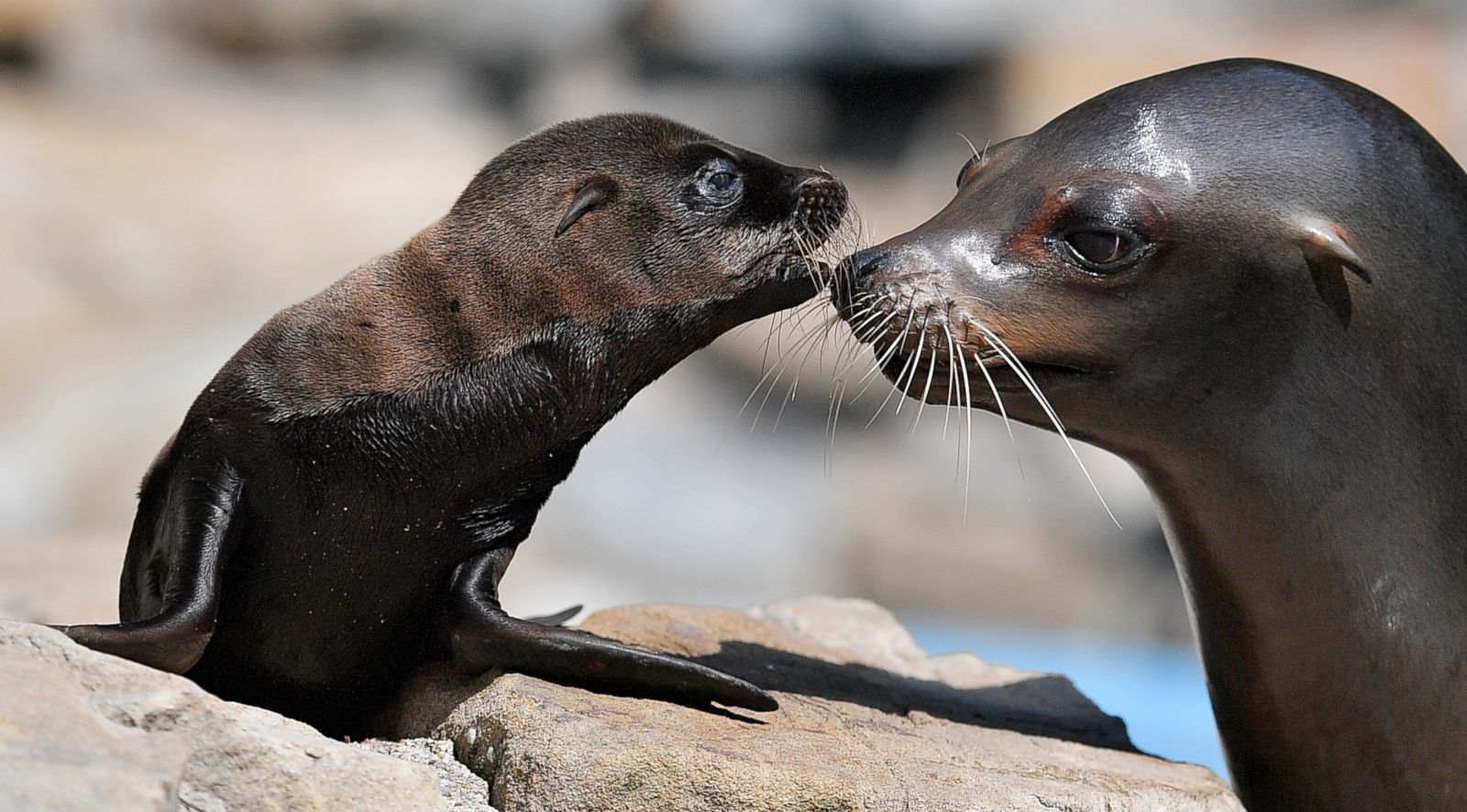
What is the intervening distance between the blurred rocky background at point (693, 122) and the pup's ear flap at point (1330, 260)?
6.14 m

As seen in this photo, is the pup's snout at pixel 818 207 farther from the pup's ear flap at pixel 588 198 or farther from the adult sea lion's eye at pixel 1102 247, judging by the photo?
the adult sea lion's eye at pixel 1102 247

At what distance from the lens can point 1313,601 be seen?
378 cm

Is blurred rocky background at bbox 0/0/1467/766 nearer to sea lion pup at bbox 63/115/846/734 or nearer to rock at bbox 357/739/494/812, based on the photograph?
sea lion pup at bbox 63/115/846/734

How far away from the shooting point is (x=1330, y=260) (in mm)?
3572

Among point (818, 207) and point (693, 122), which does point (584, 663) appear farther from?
point (693, 122)

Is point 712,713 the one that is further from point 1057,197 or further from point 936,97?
point 936,97

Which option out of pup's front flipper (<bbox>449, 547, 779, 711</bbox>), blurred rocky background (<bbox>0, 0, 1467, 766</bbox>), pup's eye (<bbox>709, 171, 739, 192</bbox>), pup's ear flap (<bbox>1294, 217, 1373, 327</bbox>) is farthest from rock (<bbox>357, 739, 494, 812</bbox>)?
blurred rocky background (<bbox>0, 0, 1467, 766</bbox>)

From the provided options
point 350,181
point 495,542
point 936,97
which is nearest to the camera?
point 495,542

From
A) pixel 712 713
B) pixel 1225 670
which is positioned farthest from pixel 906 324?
pixel 1225 670

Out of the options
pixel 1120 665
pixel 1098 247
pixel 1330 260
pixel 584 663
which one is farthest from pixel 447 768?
pixel 1120 665

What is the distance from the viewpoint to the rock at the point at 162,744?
2.33m

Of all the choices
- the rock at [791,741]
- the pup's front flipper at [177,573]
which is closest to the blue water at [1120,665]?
the rock at [791,741]

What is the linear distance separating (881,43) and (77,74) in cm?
782

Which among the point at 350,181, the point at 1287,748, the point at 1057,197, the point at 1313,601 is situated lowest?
the point at 1287,748
